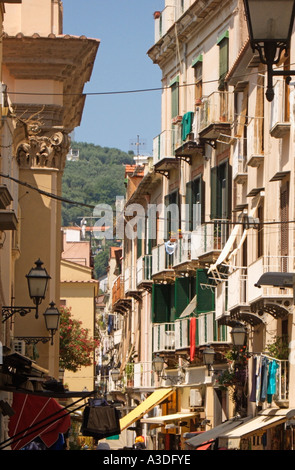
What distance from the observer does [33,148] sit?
2992 cm

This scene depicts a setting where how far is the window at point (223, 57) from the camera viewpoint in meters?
32.2

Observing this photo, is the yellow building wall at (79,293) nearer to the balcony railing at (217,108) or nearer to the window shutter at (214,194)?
the window shutter at (214,194)

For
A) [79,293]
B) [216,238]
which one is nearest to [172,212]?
[216,238]

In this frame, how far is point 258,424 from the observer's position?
24062 millimetres

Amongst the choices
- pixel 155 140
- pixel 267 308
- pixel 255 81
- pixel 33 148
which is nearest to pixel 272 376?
pixel 267 308

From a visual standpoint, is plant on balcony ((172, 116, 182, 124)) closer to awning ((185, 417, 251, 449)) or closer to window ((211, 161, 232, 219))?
window ((211, 161, 232, 219))

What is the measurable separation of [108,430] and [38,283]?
2955 mm

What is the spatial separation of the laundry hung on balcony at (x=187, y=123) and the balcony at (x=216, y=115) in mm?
1623

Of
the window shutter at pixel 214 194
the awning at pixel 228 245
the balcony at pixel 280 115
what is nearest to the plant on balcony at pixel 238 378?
the awning at pixel 228 245

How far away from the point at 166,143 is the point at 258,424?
51.0 ft

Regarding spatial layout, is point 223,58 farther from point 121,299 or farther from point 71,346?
point 121,299

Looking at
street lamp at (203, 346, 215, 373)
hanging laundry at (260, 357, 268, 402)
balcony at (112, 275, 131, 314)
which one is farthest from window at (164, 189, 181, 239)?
balcony at (112, 275, 131, 314)

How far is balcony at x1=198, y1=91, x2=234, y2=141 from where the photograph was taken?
31625 millimetres

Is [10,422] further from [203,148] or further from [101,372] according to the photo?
[101,372]
